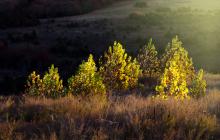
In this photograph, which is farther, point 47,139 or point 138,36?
point 138,36

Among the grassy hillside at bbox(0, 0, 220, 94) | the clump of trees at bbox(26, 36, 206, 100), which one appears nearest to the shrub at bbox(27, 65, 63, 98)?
the clump of trees at bbox(26, 36, 206, 100)

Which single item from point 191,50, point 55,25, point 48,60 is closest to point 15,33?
point 55,25

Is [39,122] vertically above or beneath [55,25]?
beneath

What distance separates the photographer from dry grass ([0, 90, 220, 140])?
5539 millimetres

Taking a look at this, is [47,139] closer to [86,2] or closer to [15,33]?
[15,33]

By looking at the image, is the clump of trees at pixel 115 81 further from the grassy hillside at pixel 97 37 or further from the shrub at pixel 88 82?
the grassy hillside at pixel 97 37

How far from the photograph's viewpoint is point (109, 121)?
610cm

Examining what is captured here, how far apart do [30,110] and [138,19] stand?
3199 cm

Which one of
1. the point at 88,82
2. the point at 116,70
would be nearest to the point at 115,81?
the point at 116,70

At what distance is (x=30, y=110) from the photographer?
7.22 meters

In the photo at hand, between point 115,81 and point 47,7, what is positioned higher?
point 47,7

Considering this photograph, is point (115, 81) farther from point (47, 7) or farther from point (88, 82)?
point (47, 7)

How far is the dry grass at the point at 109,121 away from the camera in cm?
554

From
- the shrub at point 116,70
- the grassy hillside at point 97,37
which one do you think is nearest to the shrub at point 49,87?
the shrub at point 116,70
